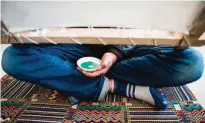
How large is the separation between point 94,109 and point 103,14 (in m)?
0.60

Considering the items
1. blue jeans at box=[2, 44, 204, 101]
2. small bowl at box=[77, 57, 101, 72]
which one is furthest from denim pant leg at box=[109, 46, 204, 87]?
small bowl at box=[77, 57, 101, 72]

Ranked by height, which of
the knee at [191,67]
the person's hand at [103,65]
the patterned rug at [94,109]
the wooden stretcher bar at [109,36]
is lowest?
the wooden stretcher bar at [109,36]

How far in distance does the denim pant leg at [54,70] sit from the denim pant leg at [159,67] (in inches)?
4.6

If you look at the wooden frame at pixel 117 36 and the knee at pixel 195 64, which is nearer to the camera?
the wooden frame at pixel 117 36

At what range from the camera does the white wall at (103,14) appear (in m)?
0.54

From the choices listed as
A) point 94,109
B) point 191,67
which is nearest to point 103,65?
point 94,109

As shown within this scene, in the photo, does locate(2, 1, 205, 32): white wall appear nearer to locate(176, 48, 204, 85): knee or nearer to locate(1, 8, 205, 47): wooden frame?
locate(1, 8, 205, 47): wooden frame

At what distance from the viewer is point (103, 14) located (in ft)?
1.87

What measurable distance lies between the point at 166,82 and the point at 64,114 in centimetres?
46

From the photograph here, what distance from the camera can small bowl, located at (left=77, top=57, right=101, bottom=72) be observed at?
41.6 inches

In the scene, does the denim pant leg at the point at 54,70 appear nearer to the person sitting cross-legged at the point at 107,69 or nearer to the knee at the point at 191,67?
the person sitting cross-legged at the point at 107,69

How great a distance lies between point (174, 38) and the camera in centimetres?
60

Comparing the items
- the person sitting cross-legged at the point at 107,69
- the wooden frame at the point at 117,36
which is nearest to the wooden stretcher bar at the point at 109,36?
the wooden frame at the point at 117,36

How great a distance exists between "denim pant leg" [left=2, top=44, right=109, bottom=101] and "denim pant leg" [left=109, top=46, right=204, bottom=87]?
12cm
